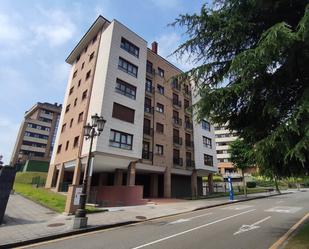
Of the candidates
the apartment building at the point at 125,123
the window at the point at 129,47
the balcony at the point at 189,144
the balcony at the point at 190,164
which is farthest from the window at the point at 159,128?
the window at the point at 129,47

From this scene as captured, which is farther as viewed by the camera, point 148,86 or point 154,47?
point 154,47

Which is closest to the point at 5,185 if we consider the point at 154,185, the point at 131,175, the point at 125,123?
the point at 131,175

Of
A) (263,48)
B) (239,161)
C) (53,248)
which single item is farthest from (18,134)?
(263,48)

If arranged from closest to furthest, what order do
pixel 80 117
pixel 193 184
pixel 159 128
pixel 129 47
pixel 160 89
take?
pixel 80 117, pixel 129 47, pixel 159 128, pixel 160 89, pixel 193 184

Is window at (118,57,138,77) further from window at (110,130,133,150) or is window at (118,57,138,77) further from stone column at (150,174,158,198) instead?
stone column at (150,174,158,198)

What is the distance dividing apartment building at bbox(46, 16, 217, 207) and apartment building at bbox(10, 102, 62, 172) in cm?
5002

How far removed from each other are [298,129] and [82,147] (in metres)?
20.4

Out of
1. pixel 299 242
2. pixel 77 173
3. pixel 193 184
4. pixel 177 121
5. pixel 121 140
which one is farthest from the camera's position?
pixel 177 121

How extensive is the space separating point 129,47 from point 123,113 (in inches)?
330

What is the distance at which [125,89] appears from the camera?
24812 mm

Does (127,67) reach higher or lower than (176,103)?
higher

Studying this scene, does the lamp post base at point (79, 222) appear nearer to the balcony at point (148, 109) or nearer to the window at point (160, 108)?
the balcony at point (148, 109)

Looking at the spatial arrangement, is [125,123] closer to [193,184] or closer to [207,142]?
[193,184]

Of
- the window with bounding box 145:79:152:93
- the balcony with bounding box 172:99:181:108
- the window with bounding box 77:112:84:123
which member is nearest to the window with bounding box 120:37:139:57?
the window with bounding box 145:79:152:93
